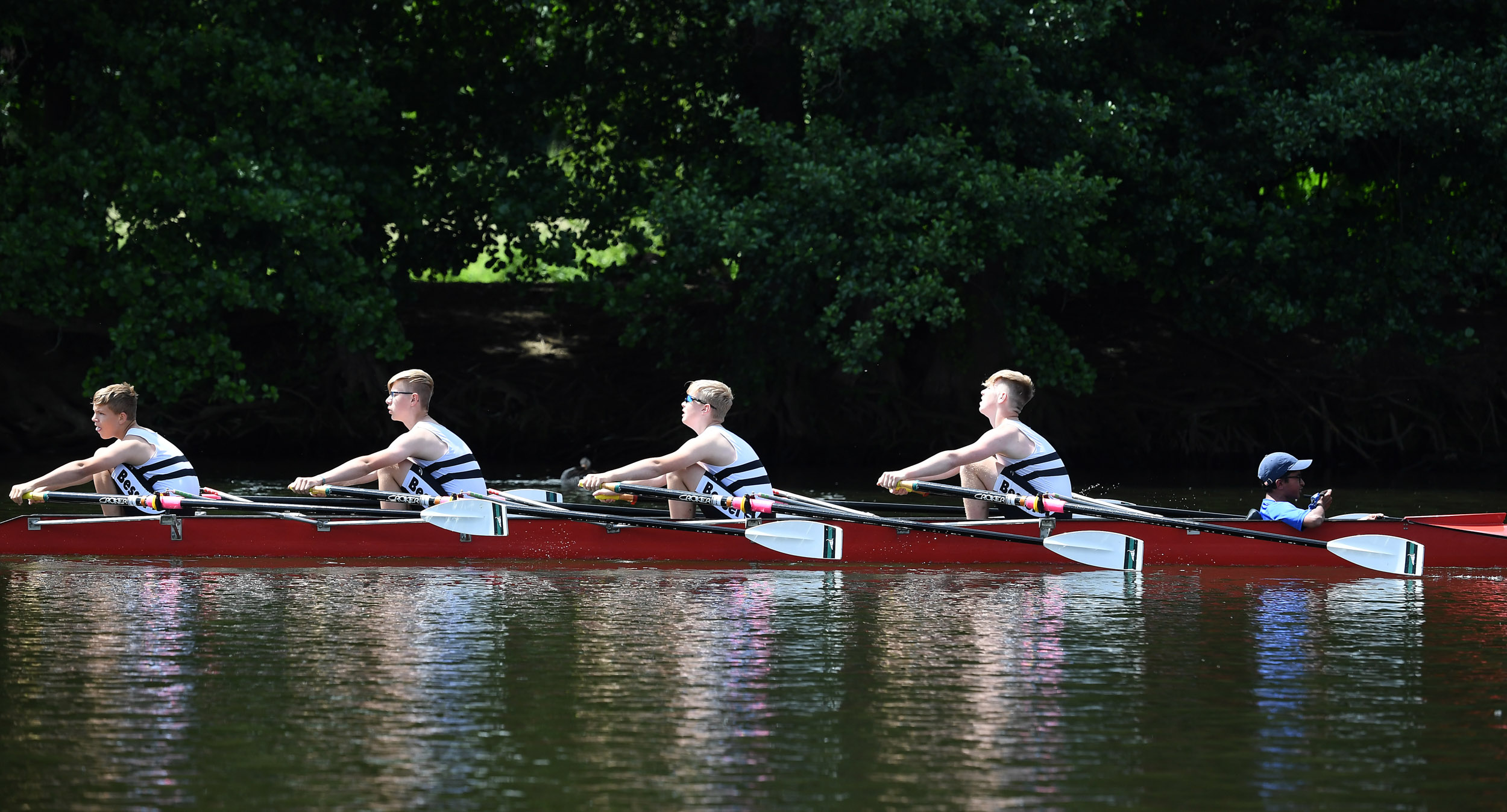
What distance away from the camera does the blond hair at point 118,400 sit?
11555mm

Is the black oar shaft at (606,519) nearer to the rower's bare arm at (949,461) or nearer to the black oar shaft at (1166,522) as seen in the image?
the rower's bare arm at (949,461)

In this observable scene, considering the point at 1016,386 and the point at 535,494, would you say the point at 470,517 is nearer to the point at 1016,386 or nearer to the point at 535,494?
the point at 535,494

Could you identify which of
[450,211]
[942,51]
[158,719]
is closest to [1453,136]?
[942,51]

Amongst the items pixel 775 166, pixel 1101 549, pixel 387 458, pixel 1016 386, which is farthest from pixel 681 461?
pixel 775 166

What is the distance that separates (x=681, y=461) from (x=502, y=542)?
1.20 metres

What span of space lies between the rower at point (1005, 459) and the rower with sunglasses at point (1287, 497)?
1215 mm

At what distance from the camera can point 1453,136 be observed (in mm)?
18969

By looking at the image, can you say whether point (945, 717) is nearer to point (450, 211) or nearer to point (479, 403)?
point (450, 211)

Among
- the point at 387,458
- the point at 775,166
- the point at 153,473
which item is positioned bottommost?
the point at 153,473

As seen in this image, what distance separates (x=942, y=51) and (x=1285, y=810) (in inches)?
550

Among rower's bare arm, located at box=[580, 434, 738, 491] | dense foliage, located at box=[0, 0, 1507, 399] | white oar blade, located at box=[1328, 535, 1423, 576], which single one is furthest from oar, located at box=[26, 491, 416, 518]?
dense foliage, located at box=[0, 0, 1507, 399]

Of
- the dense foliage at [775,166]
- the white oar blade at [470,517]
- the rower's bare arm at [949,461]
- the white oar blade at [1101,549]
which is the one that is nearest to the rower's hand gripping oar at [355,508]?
the white oar blade at [470,517]

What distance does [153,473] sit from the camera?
1174cm

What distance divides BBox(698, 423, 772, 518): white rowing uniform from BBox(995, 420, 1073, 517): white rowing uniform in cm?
151
